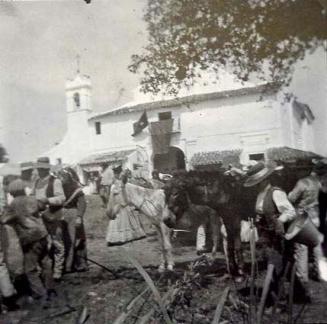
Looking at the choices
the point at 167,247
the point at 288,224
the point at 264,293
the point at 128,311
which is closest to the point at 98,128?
the point at 167,247

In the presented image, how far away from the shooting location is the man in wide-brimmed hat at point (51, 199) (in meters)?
2.57

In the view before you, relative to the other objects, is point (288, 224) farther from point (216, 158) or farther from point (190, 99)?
point (190, 99)

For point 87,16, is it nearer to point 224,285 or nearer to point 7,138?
point 7,138

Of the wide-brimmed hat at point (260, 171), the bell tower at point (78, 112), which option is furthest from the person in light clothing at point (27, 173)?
the wide-brimmed hat at point (260, 171)

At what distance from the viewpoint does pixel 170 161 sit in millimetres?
2439

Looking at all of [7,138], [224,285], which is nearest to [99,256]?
[224,285]

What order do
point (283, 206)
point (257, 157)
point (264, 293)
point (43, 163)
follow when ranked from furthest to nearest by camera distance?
point (43, 163)
point (257, 157)
point (283, 206)
point (264, 293)

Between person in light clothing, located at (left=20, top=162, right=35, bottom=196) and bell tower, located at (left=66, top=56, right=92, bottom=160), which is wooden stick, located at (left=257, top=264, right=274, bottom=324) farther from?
person in light clothing, located at (left=20, top=162, right=35, bottom=196)

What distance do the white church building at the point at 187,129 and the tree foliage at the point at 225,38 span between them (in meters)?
0.10

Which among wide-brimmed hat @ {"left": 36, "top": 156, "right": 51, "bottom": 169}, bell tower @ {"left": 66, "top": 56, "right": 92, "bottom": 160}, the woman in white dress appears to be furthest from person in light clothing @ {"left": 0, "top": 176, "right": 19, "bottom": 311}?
the woman in white dress

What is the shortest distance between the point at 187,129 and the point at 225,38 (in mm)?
508

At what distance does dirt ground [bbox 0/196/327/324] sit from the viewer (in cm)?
226

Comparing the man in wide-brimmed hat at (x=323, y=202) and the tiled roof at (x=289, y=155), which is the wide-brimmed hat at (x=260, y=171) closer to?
the tiled roof at (x=289, y=155)

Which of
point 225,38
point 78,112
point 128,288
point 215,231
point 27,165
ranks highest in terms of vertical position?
point 225,38
